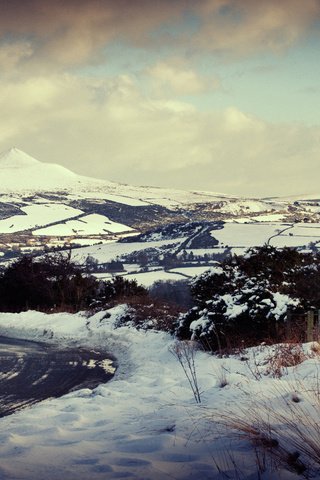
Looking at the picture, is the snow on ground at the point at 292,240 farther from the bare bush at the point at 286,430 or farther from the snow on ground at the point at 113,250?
the bare bush at the point at 286,430

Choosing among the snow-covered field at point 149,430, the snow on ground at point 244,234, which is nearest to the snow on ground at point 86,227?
the snow on ground at point 244,234

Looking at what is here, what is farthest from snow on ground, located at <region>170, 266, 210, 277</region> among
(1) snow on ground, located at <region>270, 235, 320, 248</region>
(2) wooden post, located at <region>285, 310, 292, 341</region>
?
(2) wooden post, located at <region>285, 310, 292, 341</region>

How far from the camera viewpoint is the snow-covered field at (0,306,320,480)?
5.75 metres

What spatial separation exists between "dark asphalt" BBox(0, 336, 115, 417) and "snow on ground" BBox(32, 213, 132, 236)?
423 ft

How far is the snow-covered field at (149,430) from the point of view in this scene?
18.9ft

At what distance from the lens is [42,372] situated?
16.3 meters

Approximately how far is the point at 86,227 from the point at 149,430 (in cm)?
15871

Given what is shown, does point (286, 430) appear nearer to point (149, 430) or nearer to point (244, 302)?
point (149, 430)

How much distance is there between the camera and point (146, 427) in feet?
24.5

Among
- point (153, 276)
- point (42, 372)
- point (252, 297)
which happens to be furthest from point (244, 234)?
point (42, 372)

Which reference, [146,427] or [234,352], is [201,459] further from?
[234,352]

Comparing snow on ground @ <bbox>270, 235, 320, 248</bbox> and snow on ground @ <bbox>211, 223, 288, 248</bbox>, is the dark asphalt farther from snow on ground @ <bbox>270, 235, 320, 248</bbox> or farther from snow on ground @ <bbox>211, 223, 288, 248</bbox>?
snow on ground @ <bbox>211, 223, 288, 248</bbox>

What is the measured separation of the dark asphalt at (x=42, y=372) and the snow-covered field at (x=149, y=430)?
956 millimetres

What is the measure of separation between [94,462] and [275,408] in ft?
8.04
